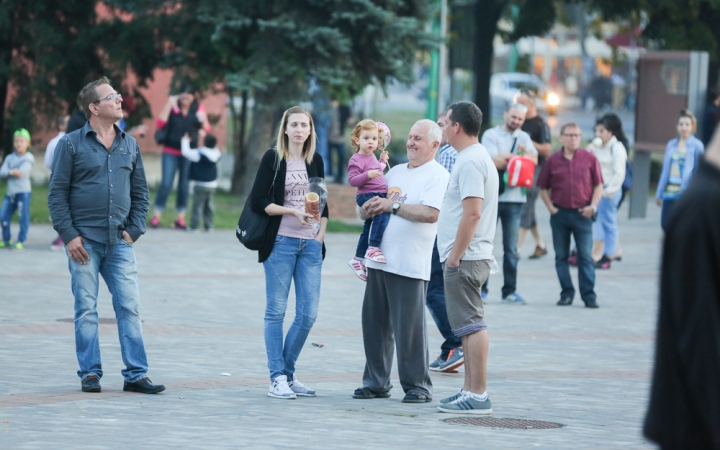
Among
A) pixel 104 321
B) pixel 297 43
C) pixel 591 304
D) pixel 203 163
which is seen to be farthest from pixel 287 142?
pixel 297 43

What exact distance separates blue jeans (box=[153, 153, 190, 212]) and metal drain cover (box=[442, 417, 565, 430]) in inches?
449

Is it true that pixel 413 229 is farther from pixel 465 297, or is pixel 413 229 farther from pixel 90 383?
pixel 90 383

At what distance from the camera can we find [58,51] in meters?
21.4

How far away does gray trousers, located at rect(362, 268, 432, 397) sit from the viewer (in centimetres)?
723

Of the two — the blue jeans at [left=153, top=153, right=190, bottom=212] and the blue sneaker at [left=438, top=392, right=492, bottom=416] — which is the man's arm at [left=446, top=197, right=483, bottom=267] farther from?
the blue jeans at [left=153, top=153, right=190, bottom=212]

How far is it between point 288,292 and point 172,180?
35.8ft

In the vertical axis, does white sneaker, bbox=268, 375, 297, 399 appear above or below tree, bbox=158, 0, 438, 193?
below

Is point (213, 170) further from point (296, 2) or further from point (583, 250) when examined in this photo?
point (583, 250)

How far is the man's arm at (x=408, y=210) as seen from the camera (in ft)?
23.5

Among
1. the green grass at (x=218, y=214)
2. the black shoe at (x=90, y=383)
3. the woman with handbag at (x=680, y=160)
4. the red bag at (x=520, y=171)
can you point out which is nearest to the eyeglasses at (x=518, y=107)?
the red bag at (x=520, y=171)

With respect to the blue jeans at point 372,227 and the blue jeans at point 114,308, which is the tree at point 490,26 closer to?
the blue jeans at point 372,227

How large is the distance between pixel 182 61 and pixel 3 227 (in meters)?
6.38

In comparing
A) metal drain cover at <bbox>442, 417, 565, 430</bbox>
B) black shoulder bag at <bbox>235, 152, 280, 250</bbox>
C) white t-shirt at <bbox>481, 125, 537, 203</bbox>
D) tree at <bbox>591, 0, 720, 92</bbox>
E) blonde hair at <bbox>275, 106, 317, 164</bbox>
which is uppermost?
tree at <bbox>591, 0, 720, 92</bbox>

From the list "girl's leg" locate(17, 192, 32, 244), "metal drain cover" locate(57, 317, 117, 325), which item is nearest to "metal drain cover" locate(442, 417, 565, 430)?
"metal drain cover" locate(57, 317, 117, 325)
